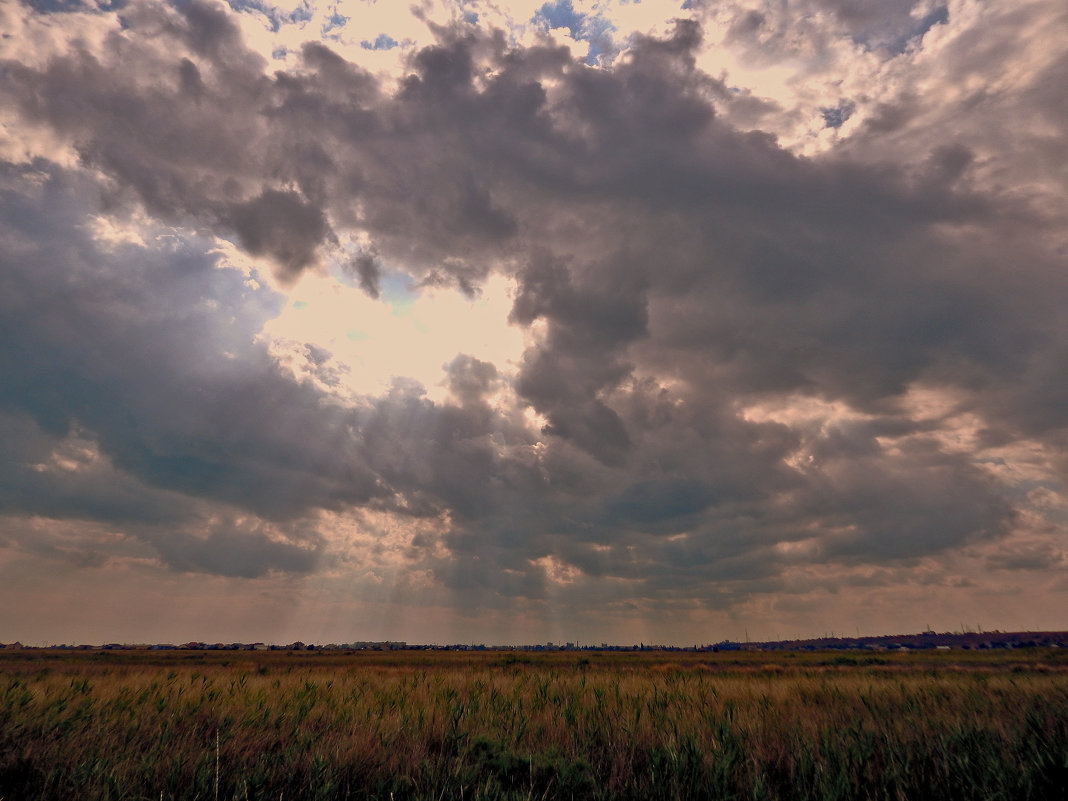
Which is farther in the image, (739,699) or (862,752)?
(739,699)

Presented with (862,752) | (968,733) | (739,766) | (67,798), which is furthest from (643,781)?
(67,798)

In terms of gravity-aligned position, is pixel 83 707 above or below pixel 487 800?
above

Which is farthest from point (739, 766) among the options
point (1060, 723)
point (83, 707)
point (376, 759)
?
point (83, 707)

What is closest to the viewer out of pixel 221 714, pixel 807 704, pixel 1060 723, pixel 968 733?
pixel 968 733

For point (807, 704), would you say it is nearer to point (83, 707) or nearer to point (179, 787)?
point (179, 787)

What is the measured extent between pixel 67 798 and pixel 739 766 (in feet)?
23.1

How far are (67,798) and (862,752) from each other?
341 inches

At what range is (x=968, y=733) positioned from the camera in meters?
7.29

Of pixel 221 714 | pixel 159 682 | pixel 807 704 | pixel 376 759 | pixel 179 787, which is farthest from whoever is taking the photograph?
pixel 159 682

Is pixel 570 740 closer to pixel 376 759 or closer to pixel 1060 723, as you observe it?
pixel 376 759

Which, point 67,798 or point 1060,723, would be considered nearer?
point 67,798

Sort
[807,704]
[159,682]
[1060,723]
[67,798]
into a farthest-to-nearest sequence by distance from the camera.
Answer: [159,682] → [807,704] → [1060,723] → [67,798]

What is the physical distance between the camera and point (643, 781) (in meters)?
6.23

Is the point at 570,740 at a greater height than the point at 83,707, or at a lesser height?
lesser
